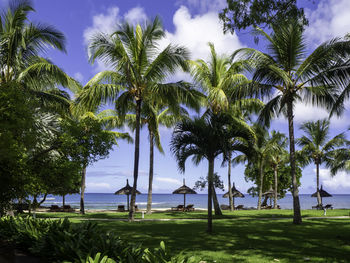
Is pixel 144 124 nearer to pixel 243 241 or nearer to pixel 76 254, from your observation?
pixel 243 241

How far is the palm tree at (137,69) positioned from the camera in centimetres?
1468

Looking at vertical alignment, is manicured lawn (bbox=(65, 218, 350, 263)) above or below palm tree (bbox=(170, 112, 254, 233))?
below

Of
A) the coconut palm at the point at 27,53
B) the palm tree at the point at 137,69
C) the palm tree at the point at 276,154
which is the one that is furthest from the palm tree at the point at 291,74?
the palm tree at the point at 276,154

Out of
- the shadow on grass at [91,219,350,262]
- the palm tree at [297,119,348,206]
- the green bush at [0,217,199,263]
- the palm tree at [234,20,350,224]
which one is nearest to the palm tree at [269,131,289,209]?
the palm tree at [297,119,348,206]

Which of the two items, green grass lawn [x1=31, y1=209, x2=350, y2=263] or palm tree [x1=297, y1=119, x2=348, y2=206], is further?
palm tree [x1=297, y1=119, x2=348, y2=206]

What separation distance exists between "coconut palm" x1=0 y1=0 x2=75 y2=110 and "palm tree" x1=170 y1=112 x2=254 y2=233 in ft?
20.3

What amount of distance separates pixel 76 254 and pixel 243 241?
5889mm

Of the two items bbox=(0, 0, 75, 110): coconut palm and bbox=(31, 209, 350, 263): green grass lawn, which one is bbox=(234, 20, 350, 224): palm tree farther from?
bbox=(0, 0, 75, 110): coconut palm

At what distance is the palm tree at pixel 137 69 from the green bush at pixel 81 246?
9.56 meters

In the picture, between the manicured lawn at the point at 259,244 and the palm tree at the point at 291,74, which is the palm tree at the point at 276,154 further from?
the manicured lawn at the point at 259,244

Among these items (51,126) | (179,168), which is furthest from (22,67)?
(179,168)

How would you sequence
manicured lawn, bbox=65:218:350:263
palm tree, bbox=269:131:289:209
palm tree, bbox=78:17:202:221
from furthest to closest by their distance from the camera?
palm tree, bbox=269:131:289:209 → palm tree, bbox=78:17:202:221 → manicured lawn, bbox=65:218:350:263

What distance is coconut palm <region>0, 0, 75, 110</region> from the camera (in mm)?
11734

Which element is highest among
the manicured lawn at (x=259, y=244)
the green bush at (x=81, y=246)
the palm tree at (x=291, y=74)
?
the palm tree at (x=291, y=74)
